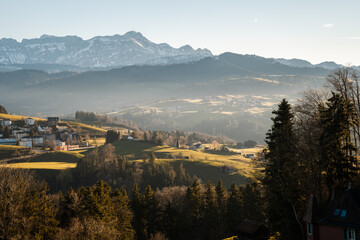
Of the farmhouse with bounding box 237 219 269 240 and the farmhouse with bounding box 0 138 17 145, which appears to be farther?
the farmhouse with bounding box 0 138 17 145

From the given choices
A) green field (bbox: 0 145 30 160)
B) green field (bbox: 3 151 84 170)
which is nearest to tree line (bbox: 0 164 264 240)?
green field (bbox: 3 151 84 170)

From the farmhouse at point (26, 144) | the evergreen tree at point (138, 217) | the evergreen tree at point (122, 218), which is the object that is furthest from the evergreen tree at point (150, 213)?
the farmhouse at point (26, 144)

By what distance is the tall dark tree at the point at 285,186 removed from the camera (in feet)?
127

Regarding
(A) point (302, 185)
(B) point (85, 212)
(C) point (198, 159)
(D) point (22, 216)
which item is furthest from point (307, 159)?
(C) point (198, 159)

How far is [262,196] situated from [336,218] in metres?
16.5

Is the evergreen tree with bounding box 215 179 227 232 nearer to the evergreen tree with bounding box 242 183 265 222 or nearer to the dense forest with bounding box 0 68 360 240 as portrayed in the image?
the dense forest with bounding box 0 68 360 240

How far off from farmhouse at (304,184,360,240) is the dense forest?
118cm

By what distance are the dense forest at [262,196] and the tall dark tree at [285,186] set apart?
115 mm

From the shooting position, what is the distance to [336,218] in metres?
35.2

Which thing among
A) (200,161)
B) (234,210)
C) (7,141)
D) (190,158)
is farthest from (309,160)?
(7,141)

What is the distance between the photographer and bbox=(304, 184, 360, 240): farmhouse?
3397 centimetres

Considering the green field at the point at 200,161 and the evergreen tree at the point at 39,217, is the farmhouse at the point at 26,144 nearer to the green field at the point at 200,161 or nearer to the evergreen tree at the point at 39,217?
the green field at the point at 200,161

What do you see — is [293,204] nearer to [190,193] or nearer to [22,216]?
[22,216]

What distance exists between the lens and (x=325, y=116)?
37906 millimetres
